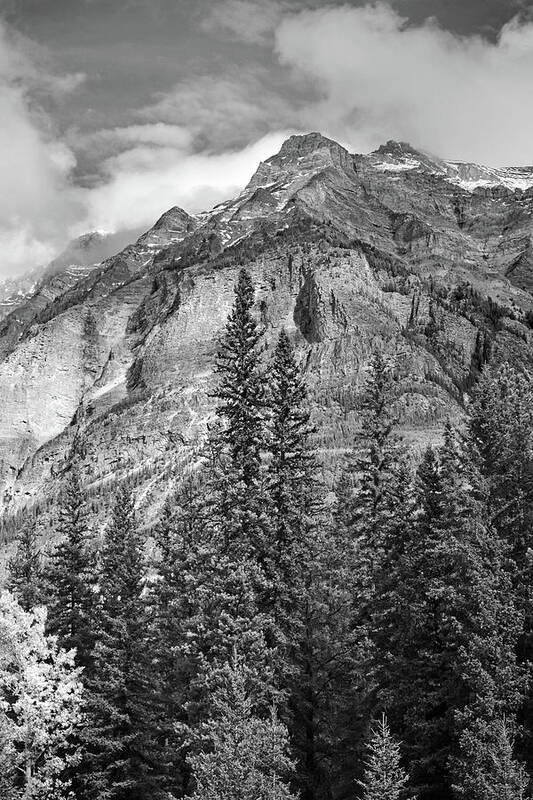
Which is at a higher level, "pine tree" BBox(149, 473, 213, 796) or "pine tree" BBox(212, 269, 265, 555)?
"pine tree" BBox(212, 269, 265, 555)

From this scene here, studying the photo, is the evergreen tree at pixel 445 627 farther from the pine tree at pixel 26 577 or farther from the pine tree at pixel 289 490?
the pine tree at pixel 26 577

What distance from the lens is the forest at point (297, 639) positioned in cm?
2644

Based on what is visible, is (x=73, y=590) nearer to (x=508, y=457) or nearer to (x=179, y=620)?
(x=179, y=620)

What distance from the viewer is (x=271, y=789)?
939 inches

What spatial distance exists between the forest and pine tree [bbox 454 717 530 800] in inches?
3.1

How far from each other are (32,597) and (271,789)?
27.7 m

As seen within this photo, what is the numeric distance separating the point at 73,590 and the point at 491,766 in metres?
26.2

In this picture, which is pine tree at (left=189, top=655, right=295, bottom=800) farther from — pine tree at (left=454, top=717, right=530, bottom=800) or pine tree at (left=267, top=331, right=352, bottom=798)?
pine tree at (left=454, top=717, right=530, bottom=800)

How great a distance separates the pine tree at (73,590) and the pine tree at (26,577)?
5.67 ft

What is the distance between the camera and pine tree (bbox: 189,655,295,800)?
23656 mm

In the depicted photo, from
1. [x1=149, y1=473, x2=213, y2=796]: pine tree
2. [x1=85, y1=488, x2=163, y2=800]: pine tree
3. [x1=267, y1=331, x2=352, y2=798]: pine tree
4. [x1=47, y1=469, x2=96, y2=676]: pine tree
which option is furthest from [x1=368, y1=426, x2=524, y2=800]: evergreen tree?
[x1=47, y1=469, x2=96, y2=676]: pine tree

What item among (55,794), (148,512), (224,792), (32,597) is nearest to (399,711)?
(224,792)

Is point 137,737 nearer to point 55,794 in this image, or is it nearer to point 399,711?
point 55,794

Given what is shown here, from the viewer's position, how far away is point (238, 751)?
951 inches
